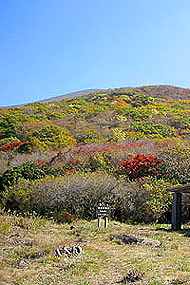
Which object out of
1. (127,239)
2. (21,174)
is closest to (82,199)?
(21,174)

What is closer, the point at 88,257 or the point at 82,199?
the point at 88,257

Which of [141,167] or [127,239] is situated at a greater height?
[141,167]

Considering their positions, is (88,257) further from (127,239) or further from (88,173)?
(88,173)

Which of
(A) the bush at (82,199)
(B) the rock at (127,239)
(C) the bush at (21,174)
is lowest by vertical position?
(B) the rock at (127,239)

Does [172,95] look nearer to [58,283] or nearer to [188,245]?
[188,245]

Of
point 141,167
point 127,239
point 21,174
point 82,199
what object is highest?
point 141,167

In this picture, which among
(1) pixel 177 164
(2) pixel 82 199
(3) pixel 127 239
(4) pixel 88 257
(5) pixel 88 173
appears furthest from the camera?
(1) pixel 177 164

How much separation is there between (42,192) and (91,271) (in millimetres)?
7956

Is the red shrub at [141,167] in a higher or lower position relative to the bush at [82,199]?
higher

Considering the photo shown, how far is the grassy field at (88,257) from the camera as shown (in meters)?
6.42

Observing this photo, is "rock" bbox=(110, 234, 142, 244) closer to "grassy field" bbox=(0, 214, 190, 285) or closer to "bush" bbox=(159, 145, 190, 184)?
"grassy field" bbox=(0, 214, 190, 285)

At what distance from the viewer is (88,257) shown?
7.97 meters

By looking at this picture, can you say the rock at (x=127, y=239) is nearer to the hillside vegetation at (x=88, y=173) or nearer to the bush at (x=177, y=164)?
the hillside vegetation at (x=88, y=173)

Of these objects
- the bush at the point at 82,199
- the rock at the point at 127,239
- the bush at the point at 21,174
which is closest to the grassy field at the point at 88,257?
the rock at the point at 127,239
